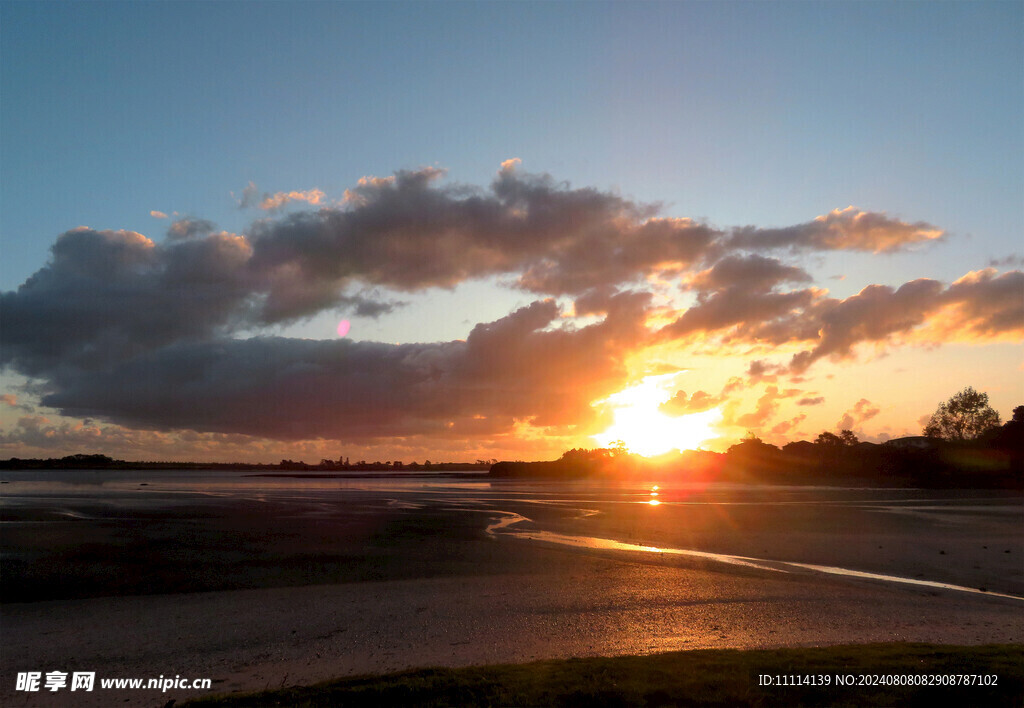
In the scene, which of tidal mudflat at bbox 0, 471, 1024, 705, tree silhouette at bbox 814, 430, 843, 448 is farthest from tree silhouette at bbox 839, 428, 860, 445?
Answer: tidal mudflat at bbox 0, 471, 1024, 705

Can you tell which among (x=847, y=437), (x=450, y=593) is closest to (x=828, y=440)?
(x=847, y=437)

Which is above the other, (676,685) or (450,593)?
(676,685)

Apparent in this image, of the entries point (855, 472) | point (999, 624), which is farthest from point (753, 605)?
point (855, 472)

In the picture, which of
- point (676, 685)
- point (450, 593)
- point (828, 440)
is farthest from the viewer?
point (828, 440)

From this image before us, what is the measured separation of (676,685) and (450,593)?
9.61 metres

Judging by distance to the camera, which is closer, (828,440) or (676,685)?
(676,685)

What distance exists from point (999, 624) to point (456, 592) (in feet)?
42.4

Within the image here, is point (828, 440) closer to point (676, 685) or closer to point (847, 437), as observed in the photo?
point (847, 437)

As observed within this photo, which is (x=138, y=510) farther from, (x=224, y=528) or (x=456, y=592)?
(x=456, y=592)

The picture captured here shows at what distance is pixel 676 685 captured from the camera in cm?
970

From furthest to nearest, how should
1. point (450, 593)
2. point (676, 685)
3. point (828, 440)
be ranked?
point (828, 440), point (450, 593), point (676, 685)

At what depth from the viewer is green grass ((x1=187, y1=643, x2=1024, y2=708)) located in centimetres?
927

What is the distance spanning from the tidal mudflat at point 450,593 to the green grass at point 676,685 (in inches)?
64.1

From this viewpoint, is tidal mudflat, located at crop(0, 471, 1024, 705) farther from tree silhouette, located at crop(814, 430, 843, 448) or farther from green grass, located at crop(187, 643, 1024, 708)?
tree silhouette, located at crop(814, 430, 843, 448)
